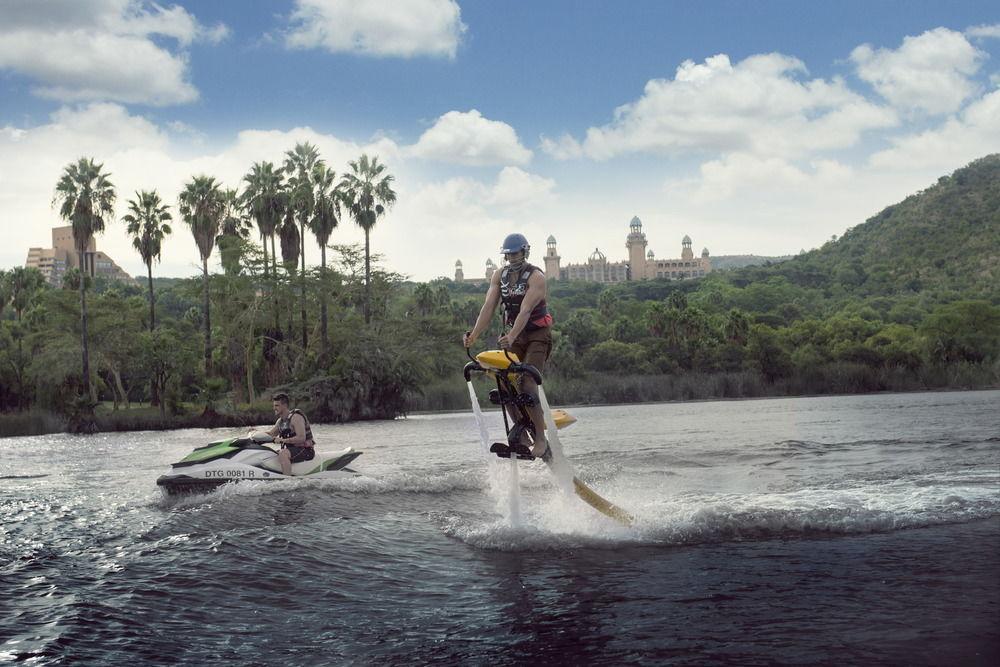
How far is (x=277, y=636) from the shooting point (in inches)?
245

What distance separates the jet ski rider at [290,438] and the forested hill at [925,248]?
10591 cm

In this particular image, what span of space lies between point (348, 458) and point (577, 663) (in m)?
10.3

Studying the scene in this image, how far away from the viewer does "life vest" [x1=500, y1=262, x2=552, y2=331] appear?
964 centimetres

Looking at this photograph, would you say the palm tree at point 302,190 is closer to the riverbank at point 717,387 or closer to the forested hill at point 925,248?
the riverbank at point 717,387

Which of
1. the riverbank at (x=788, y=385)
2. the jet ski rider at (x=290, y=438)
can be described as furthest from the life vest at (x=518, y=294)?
the riverbank at (x=788, y=385)

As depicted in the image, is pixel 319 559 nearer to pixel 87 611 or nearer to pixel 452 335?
pixel 87 611

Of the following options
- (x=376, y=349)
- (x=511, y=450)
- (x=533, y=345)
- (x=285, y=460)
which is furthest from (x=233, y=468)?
(x=376, y=349)

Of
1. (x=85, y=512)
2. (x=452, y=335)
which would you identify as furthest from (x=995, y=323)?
(x=85, y=512)

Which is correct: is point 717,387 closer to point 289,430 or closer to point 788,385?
point 788,385

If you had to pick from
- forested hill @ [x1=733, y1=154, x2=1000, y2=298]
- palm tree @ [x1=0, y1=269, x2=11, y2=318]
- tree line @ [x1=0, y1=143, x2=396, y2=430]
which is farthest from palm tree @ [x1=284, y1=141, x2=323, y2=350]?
forested hill @ [x1=733, y1=154, x2=1000, y2=298]

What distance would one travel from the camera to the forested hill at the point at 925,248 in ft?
393

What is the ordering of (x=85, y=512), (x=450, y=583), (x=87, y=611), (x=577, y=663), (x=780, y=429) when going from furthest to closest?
(x=780, y=429) < (x=85, y=512) < (x=450, y=583) < (x=87, y=611) < (x=577, y=663)

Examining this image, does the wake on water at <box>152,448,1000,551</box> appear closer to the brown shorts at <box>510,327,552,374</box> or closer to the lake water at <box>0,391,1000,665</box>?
the lake water at <box>0,391,1000,665</box>

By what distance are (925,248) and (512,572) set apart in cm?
13788
